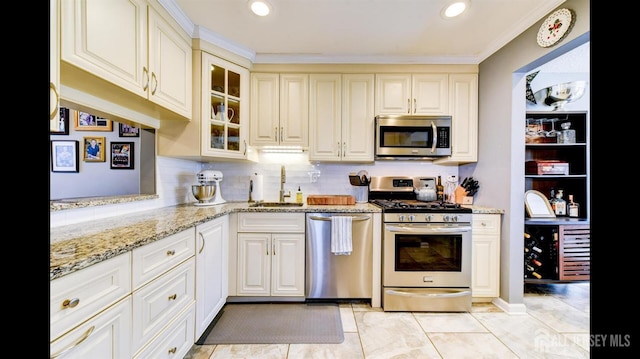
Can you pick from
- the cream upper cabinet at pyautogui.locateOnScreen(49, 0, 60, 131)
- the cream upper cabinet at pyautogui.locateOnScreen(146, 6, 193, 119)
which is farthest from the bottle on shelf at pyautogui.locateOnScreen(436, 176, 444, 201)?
the cream upper cabinet at pyautogui.locateOnScreen(49, 0, 60, 131)

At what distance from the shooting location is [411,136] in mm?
2564

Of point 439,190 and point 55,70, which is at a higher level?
point 55,70

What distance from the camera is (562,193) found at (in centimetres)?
265

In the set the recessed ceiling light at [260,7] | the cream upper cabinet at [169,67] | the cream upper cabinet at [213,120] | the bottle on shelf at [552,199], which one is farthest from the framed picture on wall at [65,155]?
the bottle on shelf at [552,199]

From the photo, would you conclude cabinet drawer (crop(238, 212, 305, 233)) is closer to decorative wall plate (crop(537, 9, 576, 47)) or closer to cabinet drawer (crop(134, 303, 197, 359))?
cabinet drawer (crop(134, 303, 197, 359))

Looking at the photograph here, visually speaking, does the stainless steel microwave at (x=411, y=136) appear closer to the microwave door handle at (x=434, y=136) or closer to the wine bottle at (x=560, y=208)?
the microwave door handle at (x=434, y=136)

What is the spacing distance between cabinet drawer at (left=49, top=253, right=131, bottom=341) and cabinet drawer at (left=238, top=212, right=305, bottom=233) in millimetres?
1187

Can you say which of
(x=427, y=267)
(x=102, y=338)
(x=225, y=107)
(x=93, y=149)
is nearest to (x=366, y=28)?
(x=225, y=107)

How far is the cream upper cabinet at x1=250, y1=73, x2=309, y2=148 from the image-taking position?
2.59m

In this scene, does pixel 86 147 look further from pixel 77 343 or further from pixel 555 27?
pixel 555 27

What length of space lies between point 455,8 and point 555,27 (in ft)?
2.25
